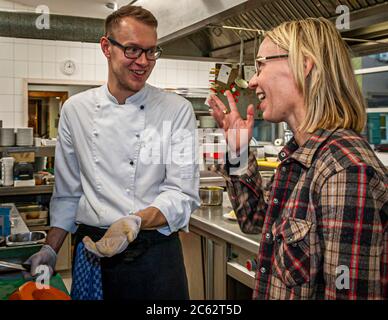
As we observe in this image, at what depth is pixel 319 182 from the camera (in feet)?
2.38

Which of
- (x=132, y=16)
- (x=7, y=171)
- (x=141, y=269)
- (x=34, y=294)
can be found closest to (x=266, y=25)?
(x=132, y=16)

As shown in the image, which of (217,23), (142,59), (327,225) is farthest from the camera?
(217,23)

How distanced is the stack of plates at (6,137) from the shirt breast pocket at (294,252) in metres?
2.49

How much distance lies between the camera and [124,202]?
1177 millimetres

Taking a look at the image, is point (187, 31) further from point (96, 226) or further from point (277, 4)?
point (96, 226)

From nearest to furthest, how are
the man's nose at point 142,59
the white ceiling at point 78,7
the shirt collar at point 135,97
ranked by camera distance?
the man's nose at point 142,59 < the shirt collar at point 135,97 < the white ceiling at point 78,7

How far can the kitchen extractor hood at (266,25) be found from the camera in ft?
4.07

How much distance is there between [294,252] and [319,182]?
137mm

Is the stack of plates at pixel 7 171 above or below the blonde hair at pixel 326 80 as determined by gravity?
below

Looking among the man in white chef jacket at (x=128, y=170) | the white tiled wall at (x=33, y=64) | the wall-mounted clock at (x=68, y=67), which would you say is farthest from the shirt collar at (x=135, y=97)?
the wall-mounted clock at (x=68, y=67)

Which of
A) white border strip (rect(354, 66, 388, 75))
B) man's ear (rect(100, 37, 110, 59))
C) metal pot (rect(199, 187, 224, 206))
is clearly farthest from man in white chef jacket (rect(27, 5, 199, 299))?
white border strip (rect(354, 66, 388, 75))

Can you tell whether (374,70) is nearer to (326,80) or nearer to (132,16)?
(132,16)

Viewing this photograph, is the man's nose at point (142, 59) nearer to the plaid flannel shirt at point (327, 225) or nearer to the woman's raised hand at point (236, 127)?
the woman's raised hand at point (236, 127)

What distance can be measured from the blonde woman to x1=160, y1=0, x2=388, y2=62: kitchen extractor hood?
0.30 m
